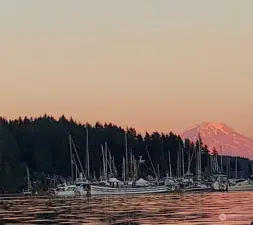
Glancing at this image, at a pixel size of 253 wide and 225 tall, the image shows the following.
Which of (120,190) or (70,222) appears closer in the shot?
(70,222)

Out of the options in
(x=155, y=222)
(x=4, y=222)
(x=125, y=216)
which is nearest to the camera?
(x=155, y=222)

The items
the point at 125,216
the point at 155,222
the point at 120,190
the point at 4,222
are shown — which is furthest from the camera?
the point at 120,190

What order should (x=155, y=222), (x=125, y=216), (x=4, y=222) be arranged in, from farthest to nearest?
(x=125, y=216) → (x=4, y=222) → (x=155, y=222)

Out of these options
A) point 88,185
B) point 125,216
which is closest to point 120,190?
point 88,185

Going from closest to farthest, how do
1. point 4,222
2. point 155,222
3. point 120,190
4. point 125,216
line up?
point 155,222 < point 4,222 < point 125,216 < point 120,190

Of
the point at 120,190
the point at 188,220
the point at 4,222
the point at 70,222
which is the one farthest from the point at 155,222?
the point at 120,190

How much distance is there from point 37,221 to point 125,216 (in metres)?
9.03

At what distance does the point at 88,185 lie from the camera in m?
192

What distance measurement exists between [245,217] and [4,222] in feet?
70.7

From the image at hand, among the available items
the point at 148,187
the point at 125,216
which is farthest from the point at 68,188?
the point at 125,216

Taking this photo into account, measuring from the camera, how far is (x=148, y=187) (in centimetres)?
19738

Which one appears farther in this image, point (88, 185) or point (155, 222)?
point (88, 185)

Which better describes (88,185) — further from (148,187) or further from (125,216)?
(125,216)

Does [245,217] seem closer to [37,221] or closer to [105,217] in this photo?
[105,217]
